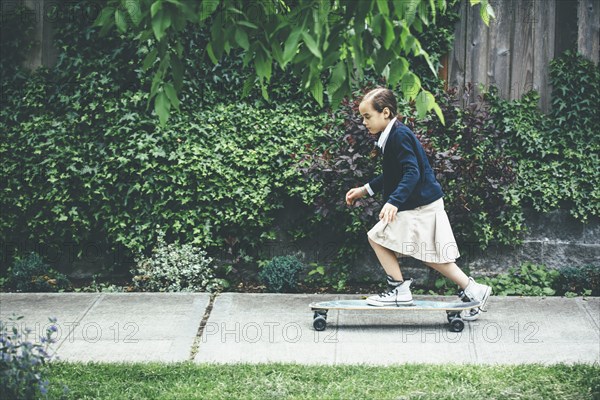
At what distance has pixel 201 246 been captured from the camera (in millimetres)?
7703

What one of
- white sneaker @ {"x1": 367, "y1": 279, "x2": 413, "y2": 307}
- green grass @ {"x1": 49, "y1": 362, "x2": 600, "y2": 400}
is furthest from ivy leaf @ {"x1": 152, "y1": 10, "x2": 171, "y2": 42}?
white sneaker @ {"x1": 367, "y1": 279, "x2": 413, "y2": 307}

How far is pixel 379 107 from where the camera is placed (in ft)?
Answer: 19.0

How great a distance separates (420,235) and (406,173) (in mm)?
491

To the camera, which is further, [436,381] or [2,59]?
[2,59]

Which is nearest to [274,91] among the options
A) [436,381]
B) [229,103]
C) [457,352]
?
[229,103]

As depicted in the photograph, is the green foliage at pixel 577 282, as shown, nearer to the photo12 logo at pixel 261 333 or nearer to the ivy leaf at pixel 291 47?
the photo12 logo at pixel 261 333

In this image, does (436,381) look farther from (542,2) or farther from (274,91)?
(542,2)

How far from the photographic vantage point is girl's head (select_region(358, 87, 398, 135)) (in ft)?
19.0

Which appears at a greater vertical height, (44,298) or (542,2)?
(542,2)

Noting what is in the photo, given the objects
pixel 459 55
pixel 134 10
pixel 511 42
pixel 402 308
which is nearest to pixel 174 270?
pixel 402 308

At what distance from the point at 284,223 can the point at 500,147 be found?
2.26 meters

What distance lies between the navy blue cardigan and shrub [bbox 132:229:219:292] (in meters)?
2.24

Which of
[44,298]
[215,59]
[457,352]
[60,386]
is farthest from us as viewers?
[44,298]

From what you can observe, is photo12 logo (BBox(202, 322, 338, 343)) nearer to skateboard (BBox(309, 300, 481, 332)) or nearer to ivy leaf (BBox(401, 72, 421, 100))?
skateboard (BBox(309, 300, 481, 332))
